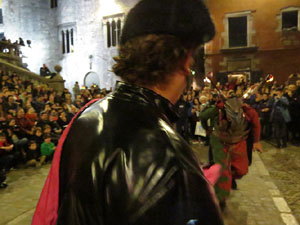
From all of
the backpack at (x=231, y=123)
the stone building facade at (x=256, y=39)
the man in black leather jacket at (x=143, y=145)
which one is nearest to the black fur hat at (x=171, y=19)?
the man in black leather jacket at (x=143, y=145)

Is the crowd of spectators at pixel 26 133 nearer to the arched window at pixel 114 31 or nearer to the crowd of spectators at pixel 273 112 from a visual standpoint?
the crowd of spectators at pixel 273 112

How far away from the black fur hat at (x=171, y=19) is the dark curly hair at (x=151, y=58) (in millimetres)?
26

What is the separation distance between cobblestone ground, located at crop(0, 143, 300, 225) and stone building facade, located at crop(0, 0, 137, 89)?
19.4 meters

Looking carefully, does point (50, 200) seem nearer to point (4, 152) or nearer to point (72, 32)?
point (4, 152)

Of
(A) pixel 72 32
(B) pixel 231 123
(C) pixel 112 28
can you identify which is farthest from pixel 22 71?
(B) pixel 231 123

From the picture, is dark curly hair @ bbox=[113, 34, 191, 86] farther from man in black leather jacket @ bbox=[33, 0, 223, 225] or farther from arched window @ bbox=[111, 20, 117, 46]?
arched window @ bbox=[111, 20, 117, 46]

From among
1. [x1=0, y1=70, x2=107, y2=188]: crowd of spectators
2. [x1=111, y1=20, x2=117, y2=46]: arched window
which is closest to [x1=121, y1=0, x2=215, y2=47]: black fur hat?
[x1=0, y1=70, x2=107, y2=188]: crowd of spectators

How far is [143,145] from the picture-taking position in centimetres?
88

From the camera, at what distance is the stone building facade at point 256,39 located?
62.7ft

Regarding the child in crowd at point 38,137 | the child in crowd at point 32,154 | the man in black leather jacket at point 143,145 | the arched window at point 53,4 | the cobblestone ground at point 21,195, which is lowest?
the cobblestone ground at point 21,195

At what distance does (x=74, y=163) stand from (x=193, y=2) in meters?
0.74

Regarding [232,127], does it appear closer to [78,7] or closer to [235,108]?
[235,108]

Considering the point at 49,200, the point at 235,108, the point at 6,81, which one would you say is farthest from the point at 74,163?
the point at 6,81

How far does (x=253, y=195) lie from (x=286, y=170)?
6.59 ft
